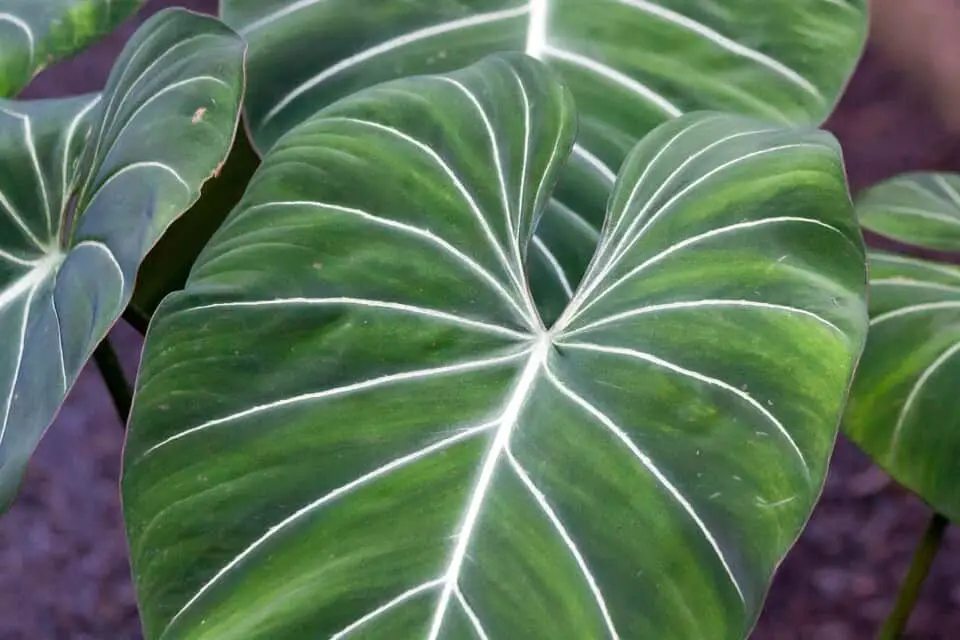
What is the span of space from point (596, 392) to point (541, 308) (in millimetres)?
213

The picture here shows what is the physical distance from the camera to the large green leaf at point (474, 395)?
456 millimetres

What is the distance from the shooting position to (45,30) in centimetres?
79

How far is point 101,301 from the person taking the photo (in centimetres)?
52

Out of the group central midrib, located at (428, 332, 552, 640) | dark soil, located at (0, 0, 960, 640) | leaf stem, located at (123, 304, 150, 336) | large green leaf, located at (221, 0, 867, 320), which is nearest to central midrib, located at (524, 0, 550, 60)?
large green leaf, located at (221, 0, 867, 320)

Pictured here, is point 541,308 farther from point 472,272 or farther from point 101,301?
point 101,301

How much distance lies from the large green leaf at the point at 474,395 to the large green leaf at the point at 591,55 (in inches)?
6.0

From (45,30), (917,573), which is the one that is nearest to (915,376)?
(917,573)

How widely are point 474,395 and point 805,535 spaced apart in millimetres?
1170

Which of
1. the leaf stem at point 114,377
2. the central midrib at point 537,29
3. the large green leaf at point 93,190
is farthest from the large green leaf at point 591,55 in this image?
the leaf stem at point 114,377

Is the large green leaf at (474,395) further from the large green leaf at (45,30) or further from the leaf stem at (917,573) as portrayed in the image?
the leaf stem at (917,573)

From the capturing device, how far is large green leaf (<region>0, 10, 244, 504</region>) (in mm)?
527

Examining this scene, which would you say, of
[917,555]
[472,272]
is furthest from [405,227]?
[917,555]

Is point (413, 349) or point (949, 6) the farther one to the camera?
point (949, 6)

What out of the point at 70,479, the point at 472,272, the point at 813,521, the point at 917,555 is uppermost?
the point at 472,272
